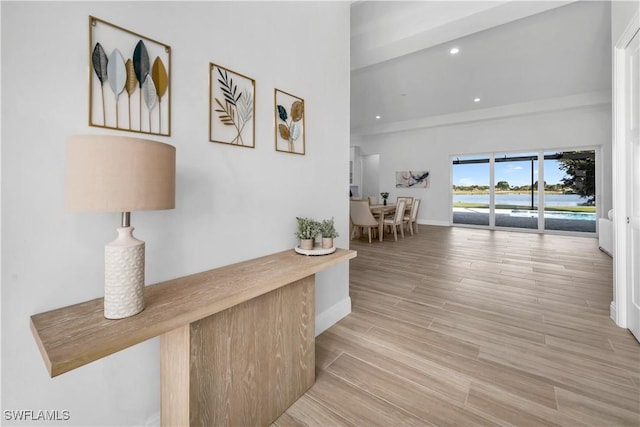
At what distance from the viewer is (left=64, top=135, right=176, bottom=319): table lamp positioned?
0.75 metres

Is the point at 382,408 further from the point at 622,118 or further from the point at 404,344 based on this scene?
the point at 622,118

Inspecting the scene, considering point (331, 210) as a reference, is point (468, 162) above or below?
above

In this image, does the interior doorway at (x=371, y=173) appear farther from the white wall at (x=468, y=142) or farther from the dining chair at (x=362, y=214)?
the dining chair at (x=362, y=214)

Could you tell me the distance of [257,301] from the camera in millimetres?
1229

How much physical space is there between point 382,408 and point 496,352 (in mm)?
1008

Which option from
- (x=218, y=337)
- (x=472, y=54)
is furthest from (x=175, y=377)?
(x=472, y=54)

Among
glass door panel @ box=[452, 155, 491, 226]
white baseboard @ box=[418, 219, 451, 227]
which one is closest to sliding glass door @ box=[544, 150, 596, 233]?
glass door panel @ box=[452, 155, 491, 226]

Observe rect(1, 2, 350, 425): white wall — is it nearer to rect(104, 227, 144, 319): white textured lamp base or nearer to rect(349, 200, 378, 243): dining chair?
rect(104, 227, 144, 319): white textured lamp base

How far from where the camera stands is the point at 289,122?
6.01ft

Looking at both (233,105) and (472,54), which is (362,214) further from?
(233,105)

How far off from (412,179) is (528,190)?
3.13 m

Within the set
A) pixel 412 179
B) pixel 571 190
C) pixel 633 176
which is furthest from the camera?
pixel 412 179

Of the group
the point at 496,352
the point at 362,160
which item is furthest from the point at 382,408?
the point at 362,160

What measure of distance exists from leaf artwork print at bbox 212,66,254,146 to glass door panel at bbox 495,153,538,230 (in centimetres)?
815
